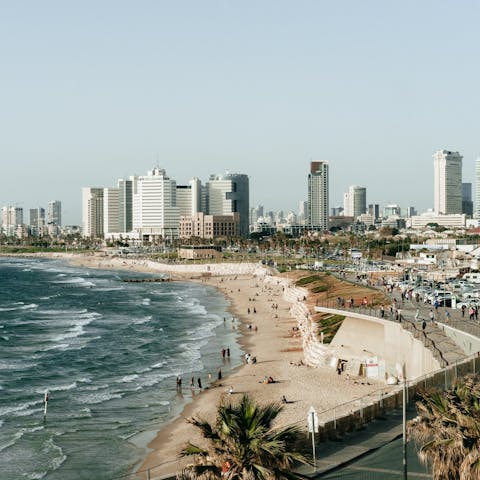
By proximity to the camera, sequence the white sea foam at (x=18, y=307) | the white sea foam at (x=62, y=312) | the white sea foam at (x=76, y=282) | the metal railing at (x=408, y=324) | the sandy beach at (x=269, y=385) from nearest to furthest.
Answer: the metal railing at (x=408, y=324), the sandy beach at (x=269, y=385), the white sea foam at (x=62, y=312), the white sea foam at (x=18, y=307), the white sea foam at (x=76, y=282)

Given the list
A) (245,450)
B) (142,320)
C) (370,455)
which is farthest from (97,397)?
(142,320)

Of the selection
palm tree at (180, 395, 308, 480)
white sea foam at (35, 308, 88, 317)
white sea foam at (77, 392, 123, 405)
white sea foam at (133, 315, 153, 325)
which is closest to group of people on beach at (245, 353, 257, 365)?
white sea foam at (77, 392, 123, 405)

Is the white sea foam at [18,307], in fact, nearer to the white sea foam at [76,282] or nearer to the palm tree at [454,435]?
the white sea foam at [76,282]

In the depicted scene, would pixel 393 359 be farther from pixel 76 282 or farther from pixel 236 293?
pixel 76 282

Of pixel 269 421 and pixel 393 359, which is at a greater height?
pixel 269 421

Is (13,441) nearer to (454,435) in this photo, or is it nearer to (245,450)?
(245,450)

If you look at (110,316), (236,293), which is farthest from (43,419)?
(236,293)

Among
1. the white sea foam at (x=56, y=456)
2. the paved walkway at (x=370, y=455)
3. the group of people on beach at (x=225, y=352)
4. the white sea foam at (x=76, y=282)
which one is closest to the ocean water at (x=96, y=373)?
the white sea foam at (x=56, y=456)
